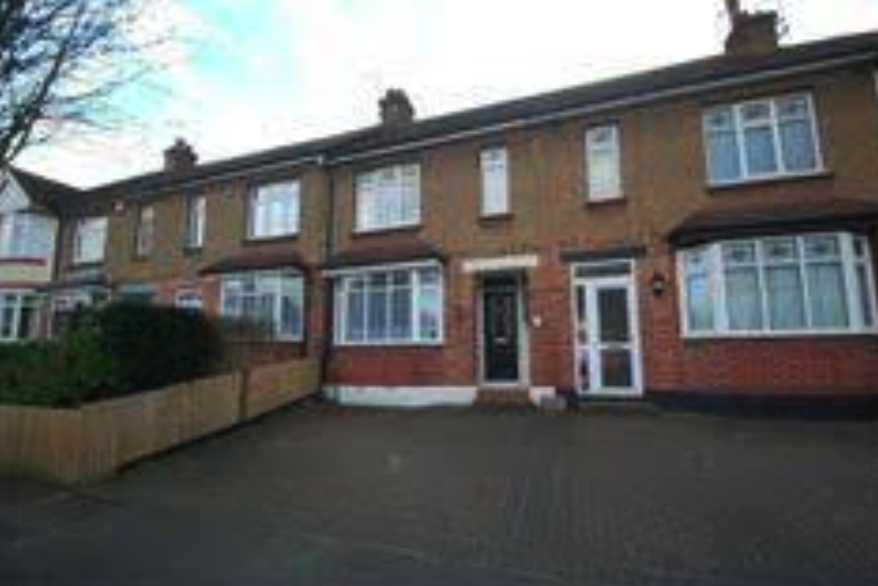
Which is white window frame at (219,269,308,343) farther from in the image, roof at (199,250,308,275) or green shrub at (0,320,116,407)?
green shrub at (0,320,116,407)

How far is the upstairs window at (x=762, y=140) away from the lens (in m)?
11.8

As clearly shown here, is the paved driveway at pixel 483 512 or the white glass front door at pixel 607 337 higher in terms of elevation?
the white glass front door at pixel 607 337

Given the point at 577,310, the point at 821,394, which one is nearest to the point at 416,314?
the point at 577,310

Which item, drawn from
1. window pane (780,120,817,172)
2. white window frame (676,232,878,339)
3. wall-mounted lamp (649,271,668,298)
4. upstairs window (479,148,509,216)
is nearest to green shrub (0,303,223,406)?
upstairs window (479,148,509,216)

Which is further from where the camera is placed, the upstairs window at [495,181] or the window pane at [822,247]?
the upstairs window at [495,181]

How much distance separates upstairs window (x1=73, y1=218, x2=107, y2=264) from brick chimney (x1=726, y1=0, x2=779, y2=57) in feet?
65.6

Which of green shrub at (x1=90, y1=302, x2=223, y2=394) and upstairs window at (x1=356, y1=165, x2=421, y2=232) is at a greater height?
upstairs window at (x1=356, y1=165, x2=421, y2=232)

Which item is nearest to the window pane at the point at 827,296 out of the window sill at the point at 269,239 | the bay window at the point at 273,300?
the bay window at the point at 273,300

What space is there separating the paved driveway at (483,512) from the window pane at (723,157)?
4.92 metres

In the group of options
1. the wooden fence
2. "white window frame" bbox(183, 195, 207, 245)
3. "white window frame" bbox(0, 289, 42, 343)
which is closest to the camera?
the wooden fence

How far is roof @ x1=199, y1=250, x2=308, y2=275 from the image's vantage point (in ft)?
54.0

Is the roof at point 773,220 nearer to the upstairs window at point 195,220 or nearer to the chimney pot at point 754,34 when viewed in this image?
the chimney pot at point 754,34

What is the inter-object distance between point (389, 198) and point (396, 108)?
3524 mm

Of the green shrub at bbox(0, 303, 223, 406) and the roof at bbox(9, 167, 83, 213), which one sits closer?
the green shrub at bbox(0, 303, 223, 406)
